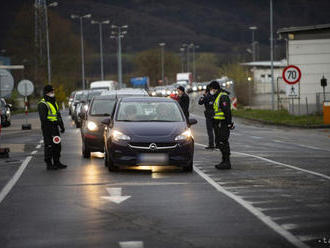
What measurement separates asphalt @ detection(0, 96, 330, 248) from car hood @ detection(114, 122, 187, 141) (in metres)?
0.74

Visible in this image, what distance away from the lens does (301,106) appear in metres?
47.3

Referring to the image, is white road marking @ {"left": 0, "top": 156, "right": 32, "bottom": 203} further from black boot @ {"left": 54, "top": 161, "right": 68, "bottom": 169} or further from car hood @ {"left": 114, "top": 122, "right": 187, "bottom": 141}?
car hood @ {"left": 114, "top": 122, "right": 187, "bottom": 141}

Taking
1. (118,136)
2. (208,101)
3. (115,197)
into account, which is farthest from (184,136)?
(208,101)

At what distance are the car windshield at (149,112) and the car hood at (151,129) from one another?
460mm

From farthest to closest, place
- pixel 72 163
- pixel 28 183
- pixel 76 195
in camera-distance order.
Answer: pixel 72 163, pixel 28 183, pixel 76 195

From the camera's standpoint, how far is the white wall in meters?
47.9

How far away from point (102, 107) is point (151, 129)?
5605 millimetres

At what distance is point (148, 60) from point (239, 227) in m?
144

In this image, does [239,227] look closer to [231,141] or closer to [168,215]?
[168,215]

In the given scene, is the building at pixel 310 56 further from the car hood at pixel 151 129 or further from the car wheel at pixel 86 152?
the car hood at pixel 151 129

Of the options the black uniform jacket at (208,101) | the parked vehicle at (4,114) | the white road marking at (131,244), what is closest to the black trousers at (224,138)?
the black uniform jacket at (208,101)

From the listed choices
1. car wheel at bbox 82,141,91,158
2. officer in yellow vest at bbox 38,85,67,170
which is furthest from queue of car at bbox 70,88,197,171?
car wheel at bbox 82,141,91,158

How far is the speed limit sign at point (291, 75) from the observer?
37875 mm

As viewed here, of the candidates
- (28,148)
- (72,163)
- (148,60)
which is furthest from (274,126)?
(148,60)
